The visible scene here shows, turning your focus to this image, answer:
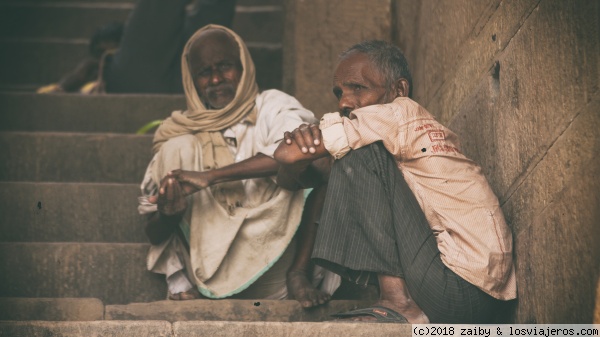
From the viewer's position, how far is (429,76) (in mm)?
5965

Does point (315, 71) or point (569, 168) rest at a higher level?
point (315, 71)

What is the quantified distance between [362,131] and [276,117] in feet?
4.39

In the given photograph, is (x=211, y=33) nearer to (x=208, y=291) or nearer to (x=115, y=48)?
(x=208, y=291)

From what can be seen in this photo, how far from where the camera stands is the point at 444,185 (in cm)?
431

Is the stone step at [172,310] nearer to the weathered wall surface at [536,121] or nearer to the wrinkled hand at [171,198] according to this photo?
the wrinkled hand at [171,198]

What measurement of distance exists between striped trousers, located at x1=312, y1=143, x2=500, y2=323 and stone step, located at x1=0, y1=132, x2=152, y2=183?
262 cm

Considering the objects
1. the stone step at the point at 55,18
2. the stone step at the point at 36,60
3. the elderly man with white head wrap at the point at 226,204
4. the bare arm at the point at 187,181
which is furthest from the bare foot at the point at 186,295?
the stone step at the point at 55,18

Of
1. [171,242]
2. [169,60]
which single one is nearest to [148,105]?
[169,60]

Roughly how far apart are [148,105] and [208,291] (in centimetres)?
245

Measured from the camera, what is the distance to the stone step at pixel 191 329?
12.4ft

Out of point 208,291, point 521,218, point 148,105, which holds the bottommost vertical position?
point 208,291

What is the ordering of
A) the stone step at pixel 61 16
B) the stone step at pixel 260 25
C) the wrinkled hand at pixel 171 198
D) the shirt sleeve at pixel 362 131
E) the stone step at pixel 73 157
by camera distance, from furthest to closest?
the stone step at pixel 61 16
the stone step at pixel 260 25
the stone step at pixel 73 157
the wrinkled hand at pixel 171 198
the shirt sleeve at pixel 362 131

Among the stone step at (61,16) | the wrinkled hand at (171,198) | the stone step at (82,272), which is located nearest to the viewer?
the wrinkled hand at (171,198)

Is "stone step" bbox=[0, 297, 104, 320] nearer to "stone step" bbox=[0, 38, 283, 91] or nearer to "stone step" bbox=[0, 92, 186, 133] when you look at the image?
→ "stone step" bbox=[0, 92, 186, 133]
